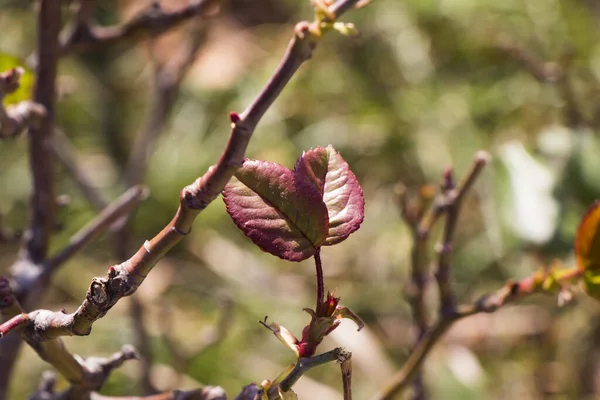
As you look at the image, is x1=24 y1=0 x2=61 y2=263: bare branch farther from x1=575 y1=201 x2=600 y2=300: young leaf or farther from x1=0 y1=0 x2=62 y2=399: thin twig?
x1=575 y1=201 x2=600 y2=300: young leaf

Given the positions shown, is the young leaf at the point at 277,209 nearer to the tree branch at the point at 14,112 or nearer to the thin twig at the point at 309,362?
the thin twig at the point at 309,362

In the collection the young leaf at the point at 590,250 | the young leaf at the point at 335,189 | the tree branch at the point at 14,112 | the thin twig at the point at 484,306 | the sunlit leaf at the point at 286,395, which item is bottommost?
the thin twig at the point at 484,306

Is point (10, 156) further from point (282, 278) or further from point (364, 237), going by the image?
point (364, 237)

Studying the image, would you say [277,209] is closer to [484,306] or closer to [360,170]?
[484,306]

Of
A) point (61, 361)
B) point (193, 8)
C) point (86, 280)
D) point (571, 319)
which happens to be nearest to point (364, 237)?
point (571, 319)

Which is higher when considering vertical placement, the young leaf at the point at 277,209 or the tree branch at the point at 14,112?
the tree branch at the point at 14,112

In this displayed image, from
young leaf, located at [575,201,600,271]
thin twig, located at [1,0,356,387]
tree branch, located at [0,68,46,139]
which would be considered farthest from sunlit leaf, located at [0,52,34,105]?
young leaf, located at [575,201,600,271]

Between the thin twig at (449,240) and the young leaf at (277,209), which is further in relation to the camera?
the thin twig at (449,240)

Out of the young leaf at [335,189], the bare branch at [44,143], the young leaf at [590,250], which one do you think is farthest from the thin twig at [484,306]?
the bare branch at [44,143]
